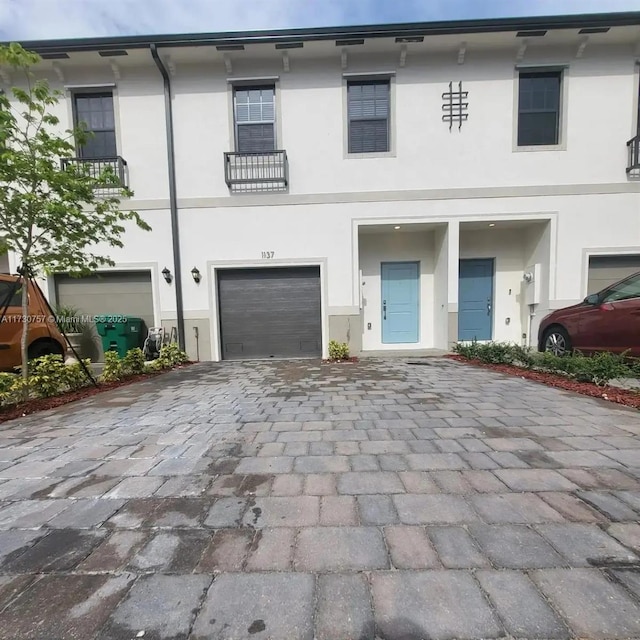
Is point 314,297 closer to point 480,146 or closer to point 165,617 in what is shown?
point 480,146

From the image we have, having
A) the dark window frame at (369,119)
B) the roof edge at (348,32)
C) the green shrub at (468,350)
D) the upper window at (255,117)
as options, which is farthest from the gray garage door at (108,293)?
the green shrub at (468,350)

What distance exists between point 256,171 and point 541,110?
6461 mm

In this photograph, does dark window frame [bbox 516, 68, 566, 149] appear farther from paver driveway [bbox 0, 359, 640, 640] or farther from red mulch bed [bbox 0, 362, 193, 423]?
red mulch bed [bbox 0, 362, 193, 423]

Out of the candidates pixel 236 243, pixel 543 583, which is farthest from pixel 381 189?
pixel 543 583

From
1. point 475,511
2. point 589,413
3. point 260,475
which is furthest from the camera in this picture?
point 589,413

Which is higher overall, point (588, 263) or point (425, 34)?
point (425, 34)

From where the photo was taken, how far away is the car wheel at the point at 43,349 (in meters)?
5.23

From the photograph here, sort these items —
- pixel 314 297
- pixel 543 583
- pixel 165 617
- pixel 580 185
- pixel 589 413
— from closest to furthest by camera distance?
pixel 165 617, pixel 543 583, pixel 589 413, pixel 580 185, pixel 314 297

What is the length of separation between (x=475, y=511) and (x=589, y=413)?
242 cm

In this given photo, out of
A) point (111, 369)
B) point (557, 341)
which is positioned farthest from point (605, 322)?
point (111, 369)

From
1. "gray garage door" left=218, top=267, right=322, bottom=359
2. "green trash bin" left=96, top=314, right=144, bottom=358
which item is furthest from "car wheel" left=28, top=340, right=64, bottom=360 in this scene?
"gray garage door" left=218, top=267, right=322, bottom=359

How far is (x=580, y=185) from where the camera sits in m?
6.97

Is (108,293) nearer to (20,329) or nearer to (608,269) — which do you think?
(20,329)

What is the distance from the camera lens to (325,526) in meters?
1.66
